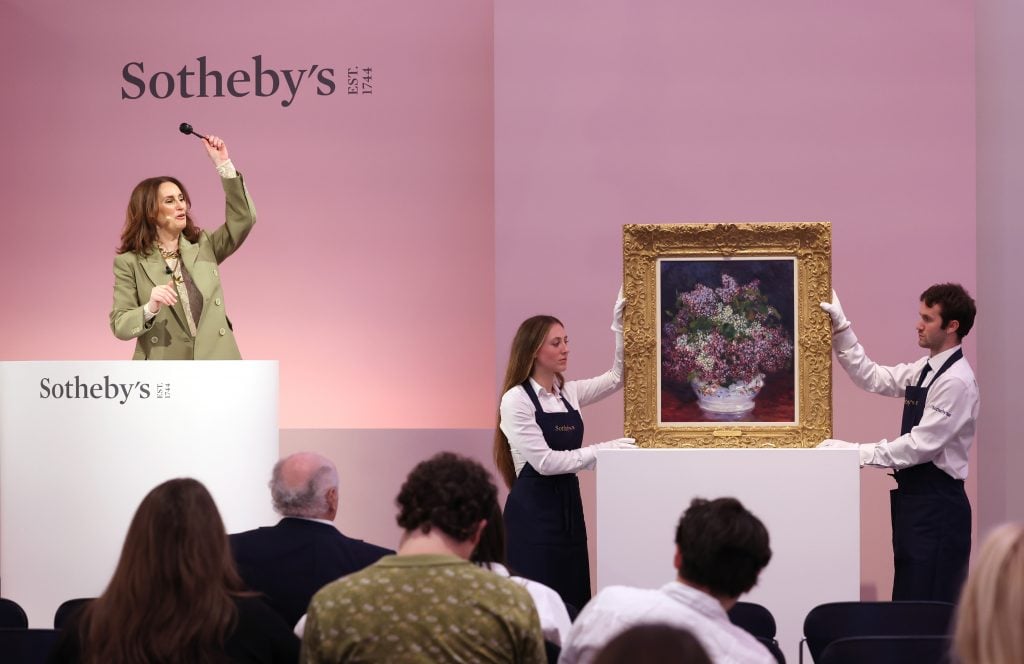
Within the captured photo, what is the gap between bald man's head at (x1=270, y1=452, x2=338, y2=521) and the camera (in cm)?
319

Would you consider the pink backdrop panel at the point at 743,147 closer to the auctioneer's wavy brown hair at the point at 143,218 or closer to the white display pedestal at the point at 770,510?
the white display pedestal at the point at 770,510

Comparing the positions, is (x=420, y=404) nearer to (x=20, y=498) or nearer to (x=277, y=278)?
(x=277, y=278)

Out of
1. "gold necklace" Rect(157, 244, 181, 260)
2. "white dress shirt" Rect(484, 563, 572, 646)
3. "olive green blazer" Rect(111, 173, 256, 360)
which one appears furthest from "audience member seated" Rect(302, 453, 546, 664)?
"gold necklace" Rect(157, 244, 181, 260)

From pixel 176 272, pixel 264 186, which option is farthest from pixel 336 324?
pixel 176 272

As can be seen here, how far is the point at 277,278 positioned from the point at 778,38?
297 centimetres

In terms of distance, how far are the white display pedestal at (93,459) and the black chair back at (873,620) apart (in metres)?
2.07

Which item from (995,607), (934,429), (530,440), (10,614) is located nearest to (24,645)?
(10,614)

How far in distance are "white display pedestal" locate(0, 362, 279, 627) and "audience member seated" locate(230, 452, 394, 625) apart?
1.28 m

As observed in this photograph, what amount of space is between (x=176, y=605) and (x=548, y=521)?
2.80m

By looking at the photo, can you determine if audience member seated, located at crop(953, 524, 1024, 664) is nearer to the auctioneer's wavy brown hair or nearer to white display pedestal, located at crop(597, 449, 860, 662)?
white display pedestal, located at crop(597, 449, 860, 662)

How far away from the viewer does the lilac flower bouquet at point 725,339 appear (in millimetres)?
4562

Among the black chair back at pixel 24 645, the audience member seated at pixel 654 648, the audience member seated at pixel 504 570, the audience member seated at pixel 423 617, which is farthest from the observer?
the black chair back at pixel 24 645

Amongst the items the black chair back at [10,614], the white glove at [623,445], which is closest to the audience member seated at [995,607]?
the black chair back at [10,614]

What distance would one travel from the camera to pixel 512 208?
6.19m
